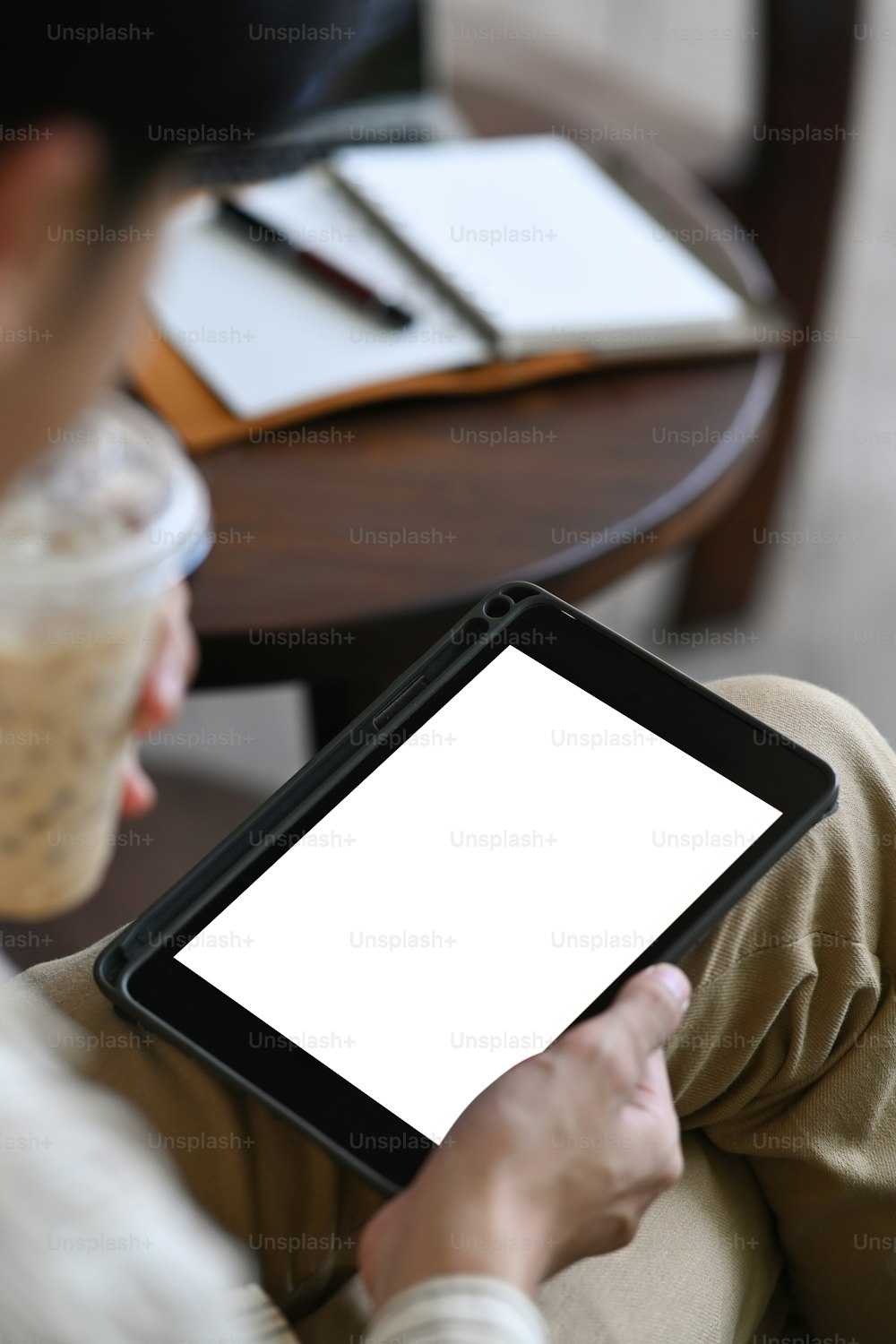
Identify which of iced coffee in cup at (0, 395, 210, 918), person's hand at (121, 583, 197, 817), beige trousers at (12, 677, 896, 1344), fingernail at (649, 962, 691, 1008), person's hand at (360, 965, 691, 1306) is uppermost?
iced coffee in cup at (0, 395, 210, 918)

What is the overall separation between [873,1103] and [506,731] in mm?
209

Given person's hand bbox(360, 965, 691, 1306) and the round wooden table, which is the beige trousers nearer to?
person's hand bbox(360, 965, 691, 1306)

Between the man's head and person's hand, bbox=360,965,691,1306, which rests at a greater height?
the man's head

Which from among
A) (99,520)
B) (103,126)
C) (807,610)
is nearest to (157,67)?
(103,126)

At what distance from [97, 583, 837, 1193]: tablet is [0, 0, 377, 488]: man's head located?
27 cm

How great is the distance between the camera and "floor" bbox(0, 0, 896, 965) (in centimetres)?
121

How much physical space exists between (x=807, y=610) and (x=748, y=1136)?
98 cm

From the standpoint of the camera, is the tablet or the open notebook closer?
the tablet

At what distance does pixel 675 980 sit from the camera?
0.52m

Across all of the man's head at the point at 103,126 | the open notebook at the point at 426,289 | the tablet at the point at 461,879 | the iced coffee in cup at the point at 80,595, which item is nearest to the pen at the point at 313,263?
the open notebook at the point at 426,289

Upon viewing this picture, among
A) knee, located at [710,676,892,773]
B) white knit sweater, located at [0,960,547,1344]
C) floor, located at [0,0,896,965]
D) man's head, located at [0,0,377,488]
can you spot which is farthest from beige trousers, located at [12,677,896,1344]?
floor, located at [0,0,896,965]

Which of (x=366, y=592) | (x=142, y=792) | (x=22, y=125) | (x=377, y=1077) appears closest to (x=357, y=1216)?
(x=377, y=1077)

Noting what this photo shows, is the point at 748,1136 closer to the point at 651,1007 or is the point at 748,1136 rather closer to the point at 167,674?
the point at 651,1007

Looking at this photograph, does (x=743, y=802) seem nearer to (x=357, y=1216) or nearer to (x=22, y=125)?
(x=357, y=1216)
